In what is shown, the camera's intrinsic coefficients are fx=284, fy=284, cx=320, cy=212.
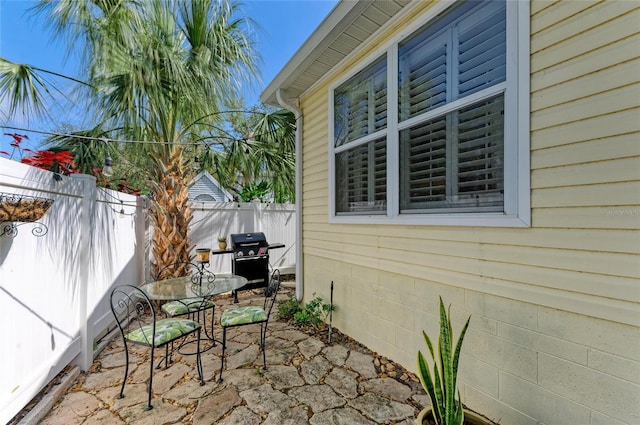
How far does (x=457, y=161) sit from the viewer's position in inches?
88.5

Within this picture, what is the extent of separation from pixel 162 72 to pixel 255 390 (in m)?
4.03

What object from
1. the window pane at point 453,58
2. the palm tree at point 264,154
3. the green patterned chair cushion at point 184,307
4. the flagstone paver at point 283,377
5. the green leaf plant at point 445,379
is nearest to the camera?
the green leaf plant at point 445,379

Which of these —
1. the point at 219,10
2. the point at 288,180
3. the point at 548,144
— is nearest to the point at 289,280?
the point at 288,180

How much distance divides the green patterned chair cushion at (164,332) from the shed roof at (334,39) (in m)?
3.08

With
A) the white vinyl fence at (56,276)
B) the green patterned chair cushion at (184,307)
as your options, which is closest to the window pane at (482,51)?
the green patterned chair cushion at (184,307)

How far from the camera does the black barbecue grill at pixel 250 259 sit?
5.23m

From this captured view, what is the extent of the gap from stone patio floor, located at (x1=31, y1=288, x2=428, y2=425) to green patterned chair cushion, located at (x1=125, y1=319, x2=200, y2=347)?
0.47m

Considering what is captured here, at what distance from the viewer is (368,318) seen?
10.3ft

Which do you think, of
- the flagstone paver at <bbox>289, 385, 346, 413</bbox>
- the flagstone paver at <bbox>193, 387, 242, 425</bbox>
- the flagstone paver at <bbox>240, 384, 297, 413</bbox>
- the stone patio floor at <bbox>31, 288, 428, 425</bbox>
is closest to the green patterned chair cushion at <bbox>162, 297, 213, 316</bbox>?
the stone patio floor at <bbox>31, 288, 428, 425</bbox>

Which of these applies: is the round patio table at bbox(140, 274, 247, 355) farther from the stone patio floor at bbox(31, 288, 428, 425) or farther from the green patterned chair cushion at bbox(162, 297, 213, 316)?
the stone patio floor at bbox(31, 288, 428, 425)

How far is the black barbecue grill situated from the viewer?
5.23 m

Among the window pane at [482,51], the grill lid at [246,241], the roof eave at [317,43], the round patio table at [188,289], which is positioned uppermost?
the roof eave at [317,43]

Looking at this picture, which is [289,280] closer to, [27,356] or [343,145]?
[343,145]

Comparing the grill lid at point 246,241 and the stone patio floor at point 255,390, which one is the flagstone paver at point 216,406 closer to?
the stone patio floor at point 255,390
